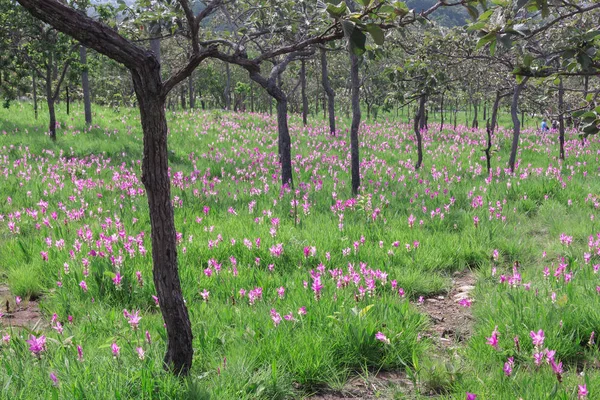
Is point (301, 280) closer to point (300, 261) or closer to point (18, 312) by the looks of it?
point (300, 261)

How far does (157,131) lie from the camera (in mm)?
2564

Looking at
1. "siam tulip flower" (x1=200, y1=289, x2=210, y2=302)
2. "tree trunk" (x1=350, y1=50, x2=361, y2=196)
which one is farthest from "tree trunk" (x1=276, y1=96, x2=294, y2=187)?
"siam tulip flower" (x1=200, y1=289, x2=210, y2=302)

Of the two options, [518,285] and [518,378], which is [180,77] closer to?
[518,378]

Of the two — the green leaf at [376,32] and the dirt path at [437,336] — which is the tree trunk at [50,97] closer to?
the dirt path at [437,336]

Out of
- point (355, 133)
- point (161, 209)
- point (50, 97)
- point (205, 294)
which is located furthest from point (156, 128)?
point (50, 97)

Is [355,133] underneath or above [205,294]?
above

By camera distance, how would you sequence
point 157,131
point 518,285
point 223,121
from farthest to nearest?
1. point 223,121
2. point 518,285
3. point 157,131

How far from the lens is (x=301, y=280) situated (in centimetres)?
473

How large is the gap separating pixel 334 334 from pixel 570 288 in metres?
2.23

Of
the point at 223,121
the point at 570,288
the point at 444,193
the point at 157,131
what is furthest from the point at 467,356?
the point at 223,121

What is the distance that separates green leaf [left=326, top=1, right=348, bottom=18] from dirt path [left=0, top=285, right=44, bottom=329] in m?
3.86

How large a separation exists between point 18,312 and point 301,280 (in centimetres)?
283

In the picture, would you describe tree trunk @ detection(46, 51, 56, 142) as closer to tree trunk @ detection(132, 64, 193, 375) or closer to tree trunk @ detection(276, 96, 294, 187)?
tree trunk @ detection(276, 96, 294, 187)

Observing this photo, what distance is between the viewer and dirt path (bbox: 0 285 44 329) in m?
4.25
